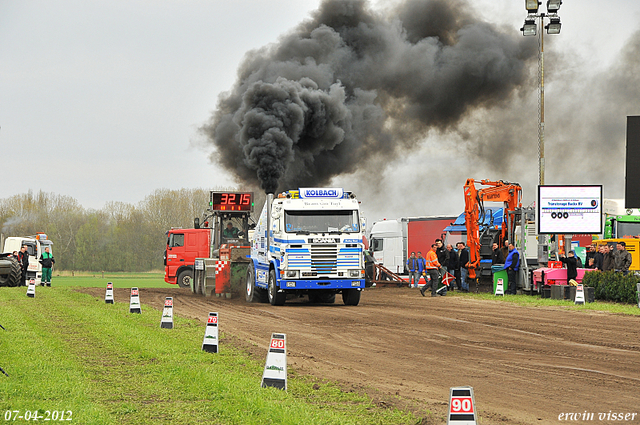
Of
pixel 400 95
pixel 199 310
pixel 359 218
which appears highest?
pixel 400 95

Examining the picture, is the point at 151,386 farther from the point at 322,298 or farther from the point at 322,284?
the point at 322,298

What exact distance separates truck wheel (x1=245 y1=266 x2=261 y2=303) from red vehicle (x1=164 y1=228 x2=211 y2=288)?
26.6 feet

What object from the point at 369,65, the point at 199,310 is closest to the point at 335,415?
the point at 199,310

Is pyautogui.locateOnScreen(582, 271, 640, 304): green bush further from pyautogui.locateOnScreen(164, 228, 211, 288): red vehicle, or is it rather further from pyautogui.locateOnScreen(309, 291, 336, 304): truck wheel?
pyautogui.locateOnScreen(164, 228, 211, 288): red vehicle

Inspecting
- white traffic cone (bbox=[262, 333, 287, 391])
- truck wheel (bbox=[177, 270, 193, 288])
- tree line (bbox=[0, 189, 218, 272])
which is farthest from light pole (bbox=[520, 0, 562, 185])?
tree line (bbox=[0, 189, 218, 272])

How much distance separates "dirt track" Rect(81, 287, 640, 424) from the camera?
812cm

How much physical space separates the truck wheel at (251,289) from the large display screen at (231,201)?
16.2ft

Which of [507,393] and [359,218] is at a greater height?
[359,218]

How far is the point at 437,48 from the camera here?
39.0 m

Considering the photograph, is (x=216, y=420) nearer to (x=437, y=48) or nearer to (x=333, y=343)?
(x=333, y=343)

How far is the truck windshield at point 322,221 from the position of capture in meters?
21.7

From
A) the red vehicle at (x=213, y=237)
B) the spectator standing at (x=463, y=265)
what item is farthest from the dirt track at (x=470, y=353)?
the red vehicle at (x=213, y=237)

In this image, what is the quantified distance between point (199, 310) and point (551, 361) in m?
12.4

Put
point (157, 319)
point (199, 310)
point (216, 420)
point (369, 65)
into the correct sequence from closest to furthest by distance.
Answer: point (216, 420) < point (157, 319) < point (199, 310) < point (369, 65)
